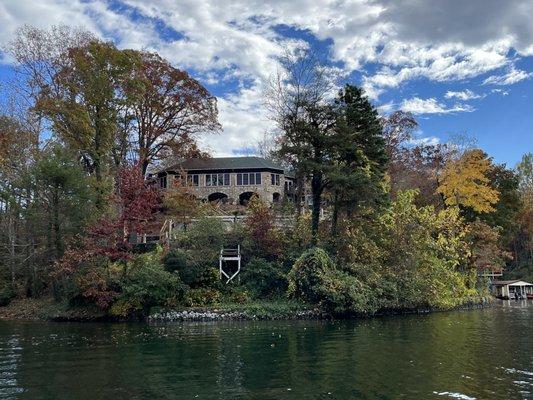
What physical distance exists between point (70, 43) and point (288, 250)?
2274 centimetres

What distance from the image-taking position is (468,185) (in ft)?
136

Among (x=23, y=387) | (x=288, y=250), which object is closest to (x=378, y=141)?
(x=288, y=250)

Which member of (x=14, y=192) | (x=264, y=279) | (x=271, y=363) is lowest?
(x=271, y=363)

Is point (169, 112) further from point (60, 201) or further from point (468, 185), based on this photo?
point (468, 185)

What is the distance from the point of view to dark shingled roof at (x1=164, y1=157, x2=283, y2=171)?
53991 millimetres

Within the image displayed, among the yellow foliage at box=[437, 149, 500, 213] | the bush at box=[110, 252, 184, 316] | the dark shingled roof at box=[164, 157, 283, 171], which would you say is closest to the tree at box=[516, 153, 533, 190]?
the yellow foliage at box=[437, 149, 500, 213]

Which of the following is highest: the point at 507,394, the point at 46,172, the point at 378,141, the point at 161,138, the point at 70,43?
Answer: the point at 70,43

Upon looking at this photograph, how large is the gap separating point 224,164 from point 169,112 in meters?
11.4

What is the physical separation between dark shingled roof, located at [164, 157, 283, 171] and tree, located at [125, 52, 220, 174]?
242 inches

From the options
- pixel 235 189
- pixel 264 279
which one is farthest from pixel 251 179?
pixel 264 279

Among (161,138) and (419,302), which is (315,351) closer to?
(419,302)

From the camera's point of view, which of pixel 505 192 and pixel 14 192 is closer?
pixel 14 192

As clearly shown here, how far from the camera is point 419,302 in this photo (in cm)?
3034

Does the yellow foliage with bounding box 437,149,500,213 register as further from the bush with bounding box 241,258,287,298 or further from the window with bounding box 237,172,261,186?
the window with bounding box 237,172,261,186
